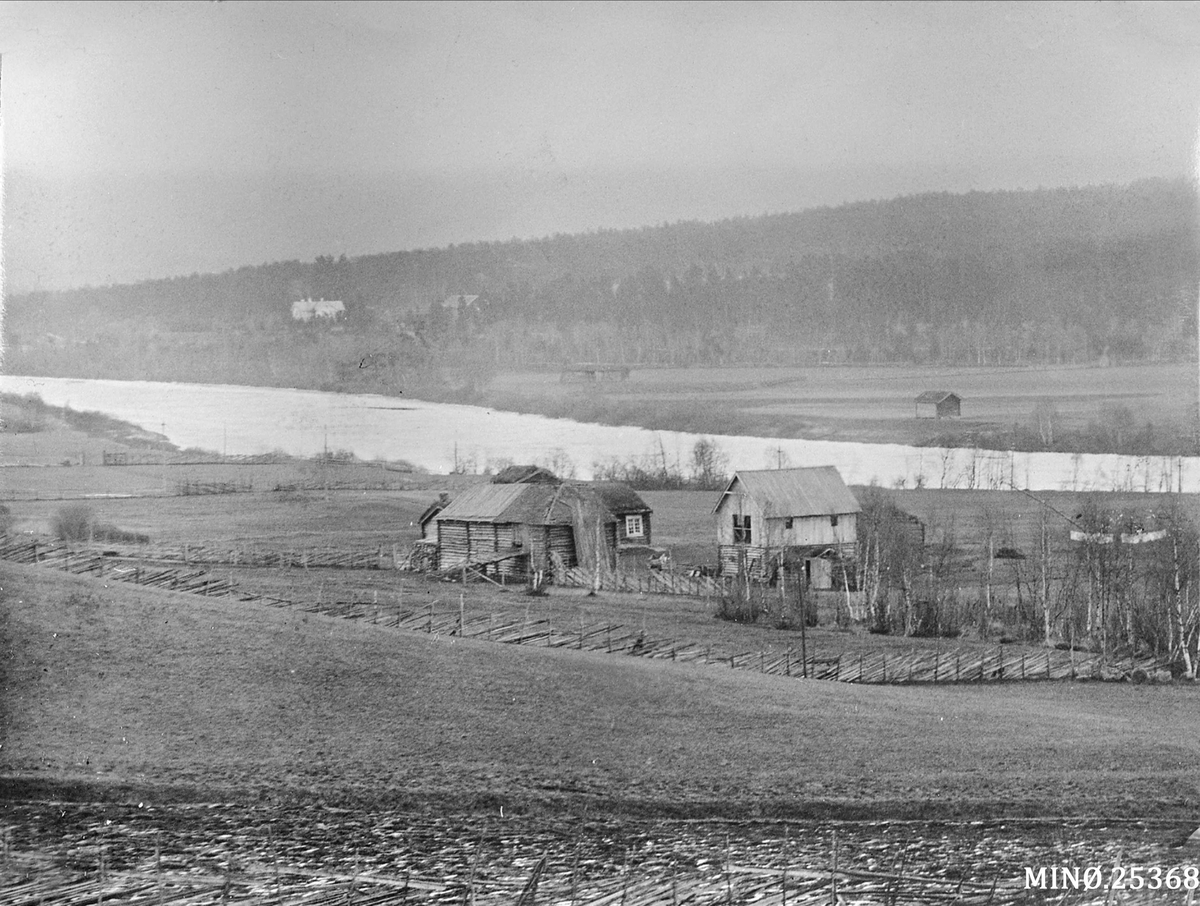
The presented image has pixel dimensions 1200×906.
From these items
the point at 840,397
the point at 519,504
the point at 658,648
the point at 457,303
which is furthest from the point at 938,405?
the point at 457,303

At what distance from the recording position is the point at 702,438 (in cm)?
602

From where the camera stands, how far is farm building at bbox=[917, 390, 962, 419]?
6.00 m

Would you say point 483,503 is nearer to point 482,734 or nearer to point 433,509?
point 433,509

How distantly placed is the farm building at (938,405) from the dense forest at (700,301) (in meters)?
0.18

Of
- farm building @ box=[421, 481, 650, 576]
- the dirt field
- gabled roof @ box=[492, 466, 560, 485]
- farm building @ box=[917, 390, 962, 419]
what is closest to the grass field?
the dirt field

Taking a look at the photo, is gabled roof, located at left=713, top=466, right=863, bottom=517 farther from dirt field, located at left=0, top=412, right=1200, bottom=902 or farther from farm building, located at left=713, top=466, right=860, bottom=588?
dirt field, located at left=0, top=412, right=1200, bottom=902

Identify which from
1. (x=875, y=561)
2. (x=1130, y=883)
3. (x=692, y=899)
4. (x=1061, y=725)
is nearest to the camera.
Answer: (x=692, y=899)

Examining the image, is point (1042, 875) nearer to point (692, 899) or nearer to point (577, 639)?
point (692, 899)

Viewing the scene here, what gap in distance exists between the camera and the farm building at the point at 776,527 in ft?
19.1

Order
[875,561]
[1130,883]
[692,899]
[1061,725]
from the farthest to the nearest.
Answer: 1. [875,561]
2. [1061,725]
3. [1130,883]
4. [692,899]

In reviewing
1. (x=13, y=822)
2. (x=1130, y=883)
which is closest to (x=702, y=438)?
(x=1130, y=883)

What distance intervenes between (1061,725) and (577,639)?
2.24 meters

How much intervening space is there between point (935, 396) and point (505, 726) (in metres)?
2.61

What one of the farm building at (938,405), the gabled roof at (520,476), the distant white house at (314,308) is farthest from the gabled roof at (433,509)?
the farm building at (938,405)
